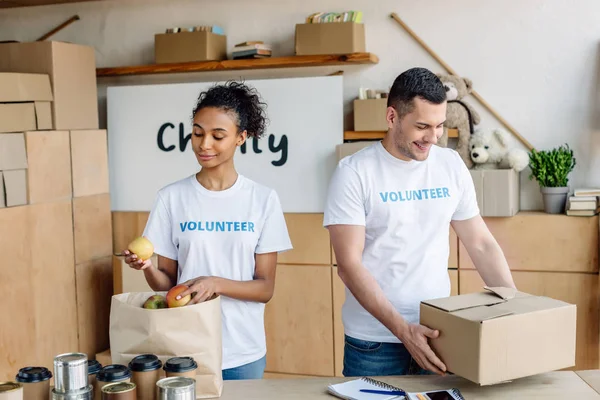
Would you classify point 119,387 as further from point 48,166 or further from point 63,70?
point 63,70

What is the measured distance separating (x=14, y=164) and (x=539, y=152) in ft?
8.06

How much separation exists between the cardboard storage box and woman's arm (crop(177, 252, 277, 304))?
160 centimetres

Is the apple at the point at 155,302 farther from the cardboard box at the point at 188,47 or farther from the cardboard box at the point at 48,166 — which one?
the cardboard box at the point at 188,47

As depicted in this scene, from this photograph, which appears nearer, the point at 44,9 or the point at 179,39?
the point at 179,39

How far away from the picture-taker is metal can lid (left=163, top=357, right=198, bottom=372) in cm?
164

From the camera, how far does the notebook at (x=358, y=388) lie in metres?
1.82

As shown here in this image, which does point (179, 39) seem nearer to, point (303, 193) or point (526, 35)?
point (303, 193)

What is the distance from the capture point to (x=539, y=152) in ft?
11.6

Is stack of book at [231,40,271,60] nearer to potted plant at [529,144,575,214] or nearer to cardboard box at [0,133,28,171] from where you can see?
cardboard box at [0,133,28,171]

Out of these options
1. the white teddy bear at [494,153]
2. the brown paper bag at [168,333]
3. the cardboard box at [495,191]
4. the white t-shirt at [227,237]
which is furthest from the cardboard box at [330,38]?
the brown paper bag at [168,333]

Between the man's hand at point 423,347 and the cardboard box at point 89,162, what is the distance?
2.42 metres

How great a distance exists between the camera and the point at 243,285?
2.11 m

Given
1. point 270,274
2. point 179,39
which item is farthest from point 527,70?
point 270,274

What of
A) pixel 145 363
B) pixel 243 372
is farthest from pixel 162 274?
pixel 145 363
